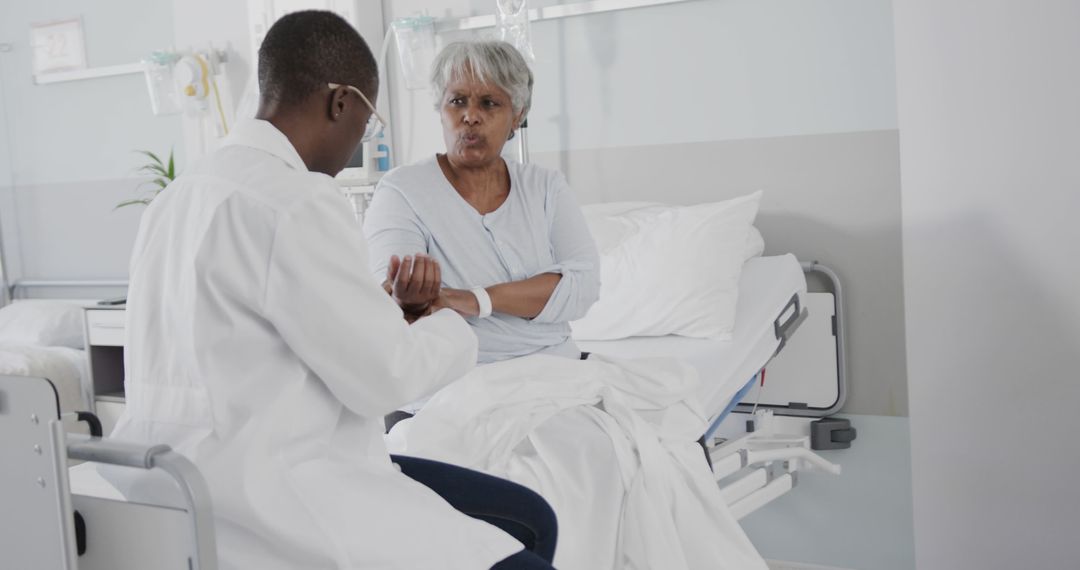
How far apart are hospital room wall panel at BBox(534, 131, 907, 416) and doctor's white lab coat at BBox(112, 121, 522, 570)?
71.7 inches

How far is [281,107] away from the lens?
124 cm

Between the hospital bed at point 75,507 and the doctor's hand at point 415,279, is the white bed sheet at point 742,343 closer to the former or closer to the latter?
the doctor's hand at point 415,279

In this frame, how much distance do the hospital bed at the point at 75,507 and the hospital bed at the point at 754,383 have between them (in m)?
1.28

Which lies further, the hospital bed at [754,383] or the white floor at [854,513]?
the white floor at [854,513]

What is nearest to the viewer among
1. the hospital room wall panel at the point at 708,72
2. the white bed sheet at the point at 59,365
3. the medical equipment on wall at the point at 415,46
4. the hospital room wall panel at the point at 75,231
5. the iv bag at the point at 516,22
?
the hospital room wall panel at the point at 708,72

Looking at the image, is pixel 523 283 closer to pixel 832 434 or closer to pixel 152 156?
pixel 832 434

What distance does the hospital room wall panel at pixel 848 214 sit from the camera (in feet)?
8.79

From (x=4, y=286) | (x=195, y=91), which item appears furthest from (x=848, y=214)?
(x=4, y=286)

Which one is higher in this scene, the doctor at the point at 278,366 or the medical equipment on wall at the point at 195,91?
the medical equipment on wall at the point at 195,91

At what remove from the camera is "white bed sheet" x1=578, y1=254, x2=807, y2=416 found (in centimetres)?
224

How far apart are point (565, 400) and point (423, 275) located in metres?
0.38

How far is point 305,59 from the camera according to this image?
4.06 feet

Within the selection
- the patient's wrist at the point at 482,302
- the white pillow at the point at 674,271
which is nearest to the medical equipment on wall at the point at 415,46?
the white pillow at the point at 674,271

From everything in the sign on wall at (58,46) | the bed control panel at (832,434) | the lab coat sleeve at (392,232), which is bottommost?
the bed control panel at (832,434)
